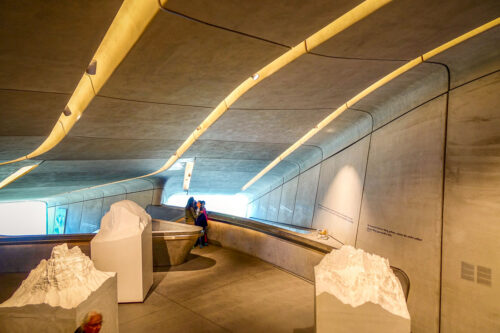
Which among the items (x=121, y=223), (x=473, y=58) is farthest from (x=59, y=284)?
(x=473, y=58)

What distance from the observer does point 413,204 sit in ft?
23.5

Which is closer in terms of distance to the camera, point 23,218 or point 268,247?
point 268,247

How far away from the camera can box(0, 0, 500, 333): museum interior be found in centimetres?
446

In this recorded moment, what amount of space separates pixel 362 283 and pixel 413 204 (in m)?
3.79

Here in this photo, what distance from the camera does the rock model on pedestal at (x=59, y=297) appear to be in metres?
3.80

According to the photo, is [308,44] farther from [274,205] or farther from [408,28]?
[274,205]

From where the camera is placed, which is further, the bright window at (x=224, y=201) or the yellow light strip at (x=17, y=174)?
the bright window at (x=224, y=201)

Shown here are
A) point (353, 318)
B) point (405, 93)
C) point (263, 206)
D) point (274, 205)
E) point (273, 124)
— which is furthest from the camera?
point (263, 206)

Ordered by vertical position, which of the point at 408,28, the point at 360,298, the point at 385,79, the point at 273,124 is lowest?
the point at 360,298

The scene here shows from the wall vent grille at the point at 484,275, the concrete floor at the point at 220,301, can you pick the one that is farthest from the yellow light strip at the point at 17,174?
the wall vent grille at the point at 484,275

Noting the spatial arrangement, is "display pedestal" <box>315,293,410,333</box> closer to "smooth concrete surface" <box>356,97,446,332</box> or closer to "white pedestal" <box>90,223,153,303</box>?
"smooth concrete surface" <box>356,97,446,332</box>

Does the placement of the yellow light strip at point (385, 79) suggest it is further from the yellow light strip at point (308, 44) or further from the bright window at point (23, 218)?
the bright window at point (23, 218)

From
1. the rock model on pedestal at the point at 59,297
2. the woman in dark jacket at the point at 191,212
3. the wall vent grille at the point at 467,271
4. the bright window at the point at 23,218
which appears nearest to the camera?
the rock model on pedestal at the point at 59,297

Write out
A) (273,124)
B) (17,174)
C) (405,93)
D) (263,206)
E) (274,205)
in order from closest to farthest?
(405,93)
(273,124)
(17,174)
(274,205)
(263,206)
